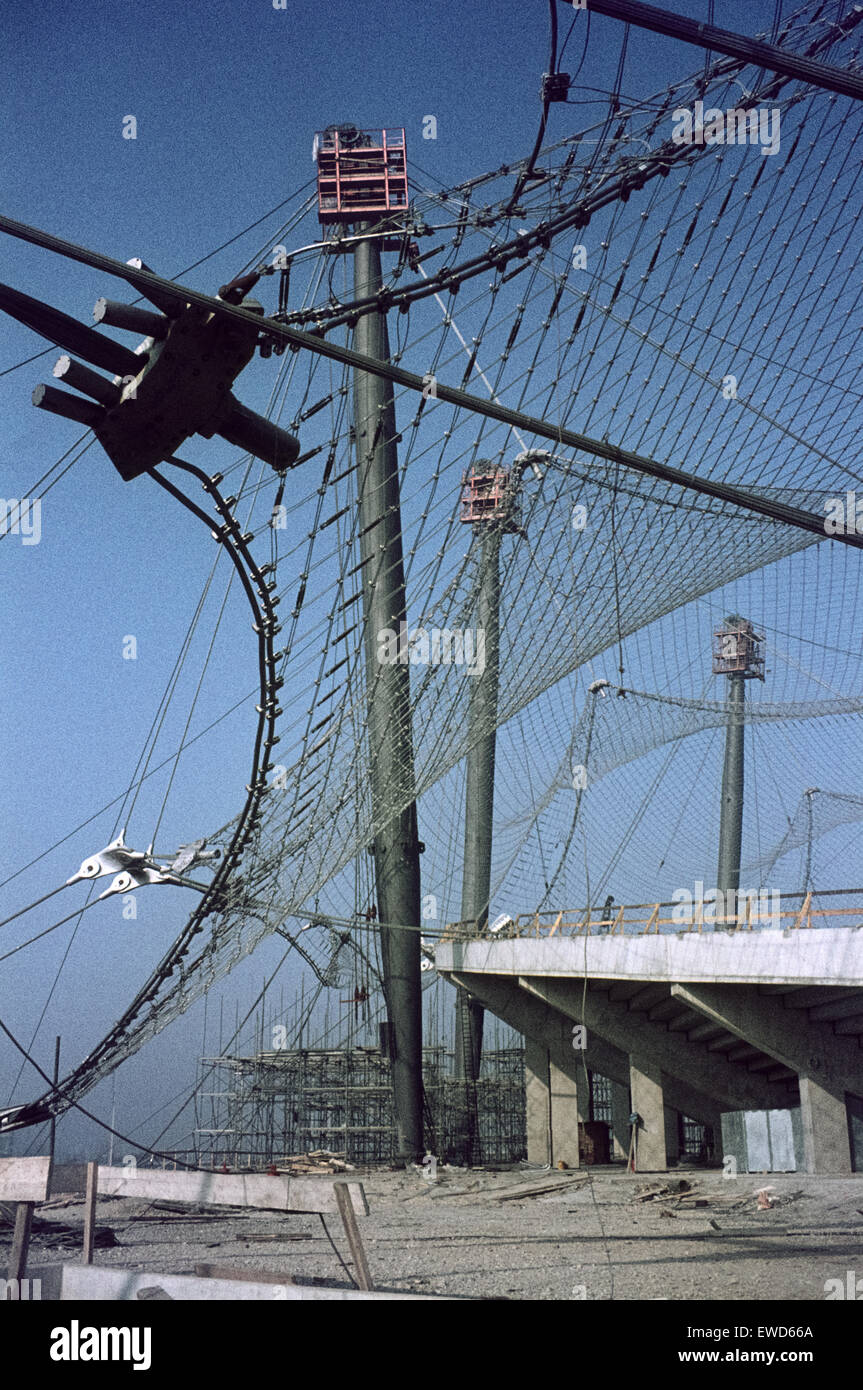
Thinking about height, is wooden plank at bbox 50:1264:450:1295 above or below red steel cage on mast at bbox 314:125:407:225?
below

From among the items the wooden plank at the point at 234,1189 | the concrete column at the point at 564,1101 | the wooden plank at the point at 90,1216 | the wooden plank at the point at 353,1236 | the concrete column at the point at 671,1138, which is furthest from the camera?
the concrete column at the point at 564,1101

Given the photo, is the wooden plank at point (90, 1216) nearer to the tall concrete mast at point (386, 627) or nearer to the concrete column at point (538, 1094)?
the tall concrete mast at point (386, 627)

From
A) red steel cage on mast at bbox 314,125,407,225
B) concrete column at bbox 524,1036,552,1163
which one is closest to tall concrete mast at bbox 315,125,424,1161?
red steel cage on mast at bbox 314,125,407,225

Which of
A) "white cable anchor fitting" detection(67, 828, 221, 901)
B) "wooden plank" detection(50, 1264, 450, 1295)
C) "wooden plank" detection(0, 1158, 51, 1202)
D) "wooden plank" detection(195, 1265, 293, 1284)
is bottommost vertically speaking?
"wooden plank" detection(195, 1265, 293, 1284)

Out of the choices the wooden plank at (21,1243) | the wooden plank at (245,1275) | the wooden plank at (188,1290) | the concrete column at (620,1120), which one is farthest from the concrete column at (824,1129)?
the wooden plank at (21,1243)

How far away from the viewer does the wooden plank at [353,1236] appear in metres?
5.87

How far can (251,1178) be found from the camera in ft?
25.0

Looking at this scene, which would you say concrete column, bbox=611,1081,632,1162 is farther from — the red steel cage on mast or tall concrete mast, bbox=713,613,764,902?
the red steel cage on mast

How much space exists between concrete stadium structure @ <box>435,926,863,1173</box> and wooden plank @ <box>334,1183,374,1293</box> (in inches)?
348

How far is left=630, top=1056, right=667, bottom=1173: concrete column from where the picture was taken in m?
18.4

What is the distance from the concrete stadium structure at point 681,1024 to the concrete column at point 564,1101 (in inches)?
0.9
